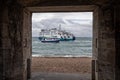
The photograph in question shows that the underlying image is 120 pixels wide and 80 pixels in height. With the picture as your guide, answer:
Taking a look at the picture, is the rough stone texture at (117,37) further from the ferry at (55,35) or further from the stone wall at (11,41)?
the ferry at (55,35)

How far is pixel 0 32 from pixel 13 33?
509mm

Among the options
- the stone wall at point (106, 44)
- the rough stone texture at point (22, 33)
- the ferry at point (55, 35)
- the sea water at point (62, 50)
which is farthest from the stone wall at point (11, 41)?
the ferry at point (55, 35)

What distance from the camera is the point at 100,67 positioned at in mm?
7062

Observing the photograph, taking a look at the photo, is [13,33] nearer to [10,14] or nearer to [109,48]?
[10,14]

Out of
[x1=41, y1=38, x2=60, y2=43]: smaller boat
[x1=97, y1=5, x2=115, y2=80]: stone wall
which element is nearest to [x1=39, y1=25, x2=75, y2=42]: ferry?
[x1=41, y1=38, x2=60, y2=43]: smaller boat

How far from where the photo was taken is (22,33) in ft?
23.0

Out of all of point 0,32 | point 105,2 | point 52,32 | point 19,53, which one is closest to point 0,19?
point 0,32

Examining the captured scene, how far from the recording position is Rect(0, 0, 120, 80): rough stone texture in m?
5.93

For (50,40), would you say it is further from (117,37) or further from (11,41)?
(117,37)

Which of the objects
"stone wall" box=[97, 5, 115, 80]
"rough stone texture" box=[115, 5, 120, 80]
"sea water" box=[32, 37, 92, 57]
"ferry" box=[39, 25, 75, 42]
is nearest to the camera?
"rough stone texture" box=[115, 5, 120, 80]

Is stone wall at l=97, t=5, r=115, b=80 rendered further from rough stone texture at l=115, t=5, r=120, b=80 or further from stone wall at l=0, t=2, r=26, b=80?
stone wall at l=0, t=2, r=26, b=80

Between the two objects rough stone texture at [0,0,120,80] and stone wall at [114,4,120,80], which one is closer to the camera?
stone wall at [114,4,120,80]

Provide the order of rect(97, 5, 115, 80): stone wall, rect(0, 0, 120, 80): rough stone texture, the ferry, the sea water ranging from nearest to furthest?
rect(0, 0, 120, 80): rough stone texture, rect(97, 5, 115, 80): stone wall, the sea water, the ferry

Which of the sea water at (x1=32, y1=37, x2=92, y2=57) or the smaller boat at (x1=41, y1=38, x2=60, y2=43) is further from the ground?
the smaller boat at (x1=41, y1=38, x2=60, y2=43)
